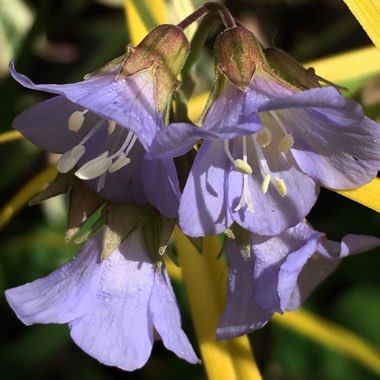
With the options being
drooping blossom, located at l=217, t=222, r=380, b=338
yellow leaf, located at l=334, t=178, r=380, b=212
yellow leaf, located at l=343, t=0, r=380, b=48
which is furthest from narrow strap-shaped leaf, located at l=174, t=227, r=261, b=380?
yellow leaf, located at l=343, t=0, r=380, b=48

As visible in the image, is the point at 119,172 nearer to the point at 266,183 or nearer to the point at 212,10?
the point at 266,183

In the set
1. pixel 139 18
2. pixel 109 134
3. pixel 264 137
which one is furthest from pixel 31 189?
pixel 264 137

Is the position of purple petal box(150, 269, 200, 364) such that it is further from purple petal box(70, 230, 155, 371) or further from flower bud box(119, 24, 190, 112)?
flower bud box(119, 24, 190, 112)

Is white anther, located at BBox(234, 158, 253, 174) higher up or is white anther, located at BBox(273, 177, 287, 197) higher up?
white anther, located at BBox(234, 158, 253, 174)

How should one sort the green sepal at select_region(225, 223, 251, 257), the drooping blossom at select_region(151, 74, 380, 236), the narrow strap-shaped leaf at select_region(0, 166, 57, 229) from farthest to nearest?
the narrow strap-shaped leaf at select_region(0, 166, 57, 229), the green sepal at select_region(225, 223, 251, 257), the drooping blossom at select_region(151, 74, 380, 236)

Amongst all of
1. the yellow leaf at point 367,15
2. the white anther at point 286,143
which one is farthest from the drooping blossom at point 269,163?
the yellow leaf at point 367,15

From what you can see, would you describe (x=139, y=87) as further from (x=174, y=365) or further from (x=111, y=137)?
(x=174, y=365)

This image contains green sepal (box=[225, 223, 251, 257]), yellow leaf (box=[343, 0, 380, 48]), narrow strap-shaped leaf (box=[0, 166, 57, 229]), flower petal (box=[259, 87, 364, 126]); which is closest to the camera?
flower petal (box=[259, 87, 364, 126])
